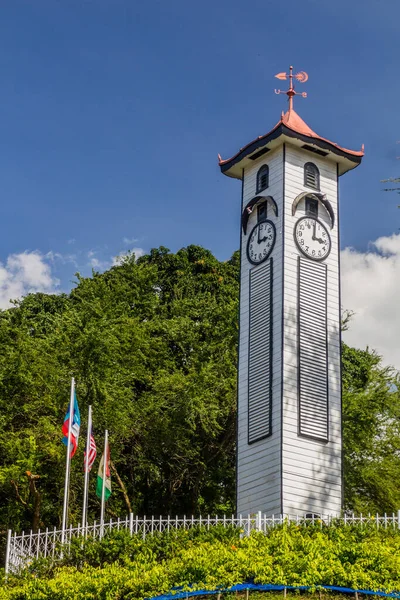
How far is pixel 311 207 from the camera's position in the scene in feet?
67.1

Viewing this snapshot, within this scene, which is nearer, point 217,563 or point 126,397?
point 217,563

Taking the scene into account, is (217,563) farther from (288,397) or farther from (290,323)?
(290,323)

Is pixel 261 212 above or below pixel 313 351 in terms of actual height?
above

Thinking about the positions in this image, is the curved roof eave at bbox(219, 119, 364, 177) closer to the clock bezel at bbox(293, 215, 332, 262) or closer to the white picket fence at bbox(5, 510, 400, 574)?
the clock bezel at bbox(293, 215, 332, 262)

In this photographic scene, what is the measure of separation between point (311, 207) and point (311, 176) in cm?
76

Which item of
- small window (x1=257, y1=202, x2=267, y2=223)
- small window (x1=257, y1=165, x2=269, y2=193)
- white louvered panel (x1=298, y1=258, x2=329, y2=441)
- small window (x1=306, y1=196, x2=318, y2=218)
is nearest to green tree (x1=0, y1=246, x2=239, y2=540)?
white louvered panel (x1=298, y1=258, x2=329, y2=441)

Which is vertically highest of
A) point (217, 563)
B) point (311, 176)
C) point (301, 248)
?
point (311, 176)

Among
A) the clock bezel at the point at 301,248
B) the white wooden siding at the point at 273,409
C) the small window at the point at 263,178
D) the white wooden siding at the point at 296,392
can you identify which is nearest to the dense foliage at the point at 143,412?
the white wooden siding at the point at 273,409

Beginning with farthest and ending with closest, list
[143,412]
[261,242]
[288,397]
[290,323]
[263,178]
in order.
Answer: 1. [143,412]
2. [263,178]
3. [261,242]
4. [290,323]
5. [288,397]

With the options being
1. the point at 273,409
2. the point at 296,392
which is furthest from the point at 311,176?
the point at 273,409

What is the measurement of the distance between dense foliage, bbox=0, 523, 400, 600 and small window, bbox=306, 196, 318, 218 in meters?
7.91

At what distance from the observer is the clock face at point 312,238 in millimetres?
19938

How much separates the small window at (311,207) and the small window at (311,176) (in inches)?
13.6

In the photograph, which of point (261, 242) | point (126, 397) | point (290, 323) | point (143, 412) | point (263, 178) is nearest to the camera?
point (290, 323)
